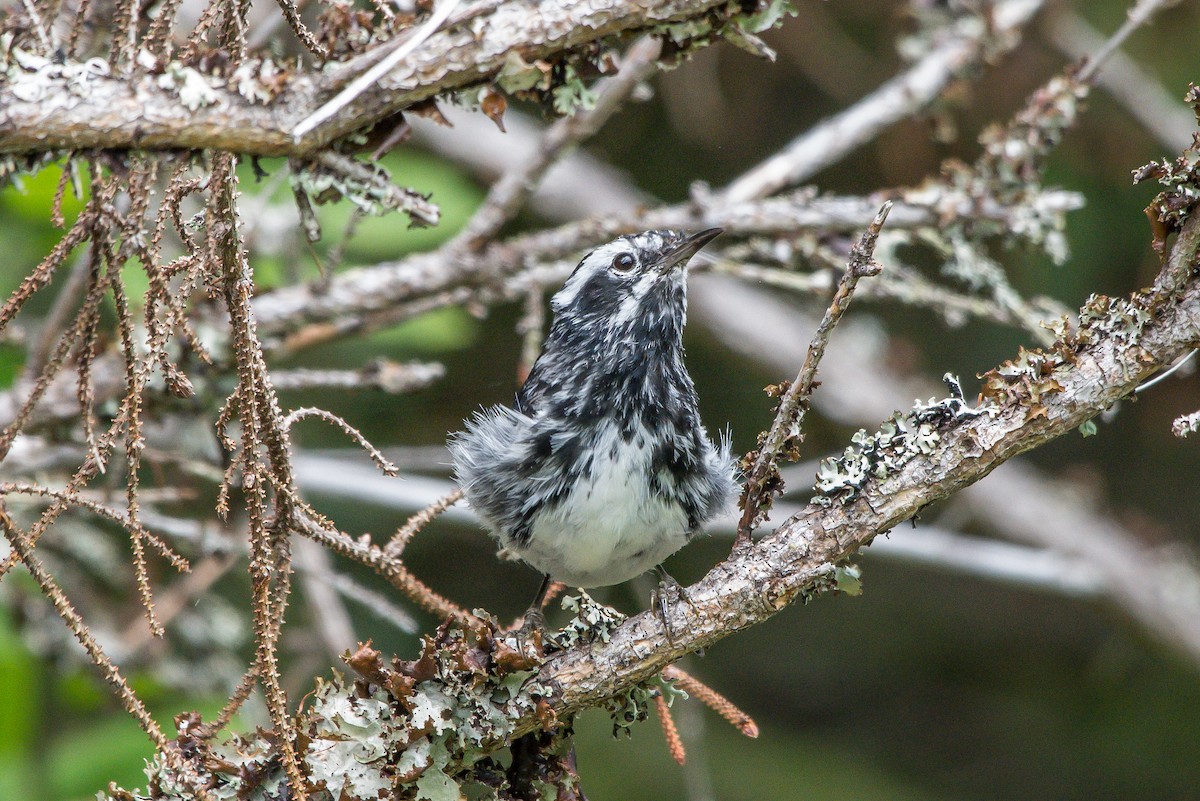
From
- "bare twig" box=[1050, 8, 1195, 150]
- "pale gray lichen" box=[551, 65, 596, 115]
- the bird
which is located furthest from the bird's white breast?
"bare twig" box=[1050, 8, 1195, 150]

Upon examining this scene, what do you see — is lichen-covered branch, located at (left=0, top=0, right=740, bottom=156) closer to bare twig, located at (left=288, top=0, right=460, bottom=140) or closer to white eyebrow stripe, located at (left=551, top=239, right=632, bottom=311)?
bare twig, located at (left=288, top=0, right=460, bottom=140)

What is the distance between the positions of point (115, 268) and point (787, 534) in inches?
52.3

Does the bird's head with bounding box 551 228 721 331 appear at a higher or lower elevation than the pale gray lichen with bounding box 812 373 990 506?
higher

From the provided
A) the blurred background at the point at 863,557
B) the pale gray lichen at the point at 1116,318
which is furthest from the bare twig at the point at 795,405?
the blurred background at the point at 863,557

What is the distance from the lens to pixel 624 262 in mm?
3461

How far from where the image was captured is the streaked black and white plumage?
9.64 ft

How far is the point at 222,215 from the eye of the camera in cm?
170

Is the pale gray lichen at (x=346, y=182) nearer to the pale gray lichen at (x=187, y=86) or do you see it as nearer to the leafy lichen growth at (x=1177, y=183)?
the pale gray lichen at (x=187, y=86)

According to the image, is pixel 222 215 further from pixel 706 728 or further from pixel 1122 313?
pixel 706 728

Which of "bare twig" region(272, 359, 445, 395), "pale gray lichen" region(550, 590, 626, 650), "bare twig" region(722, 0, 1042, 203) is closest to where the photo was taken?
"pale gray lichen" region(550, 590, 626, 650)

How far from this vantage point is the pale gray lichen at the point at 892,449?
→ 2180 millimetres

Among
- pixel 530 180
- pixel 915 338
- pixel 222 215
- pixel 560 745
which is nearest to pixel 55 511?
pixel 222 215

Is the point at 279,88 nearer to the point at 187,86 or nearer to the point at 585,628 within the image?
the point at 187,86

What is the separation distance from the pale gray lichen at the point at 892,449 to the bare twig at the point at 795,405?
10 centimetres
